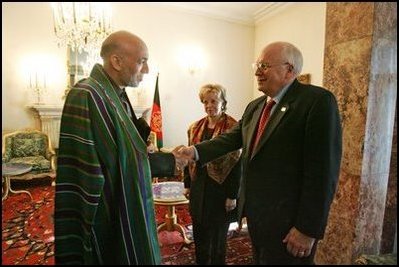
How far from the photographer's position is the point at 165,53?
17.4 feet

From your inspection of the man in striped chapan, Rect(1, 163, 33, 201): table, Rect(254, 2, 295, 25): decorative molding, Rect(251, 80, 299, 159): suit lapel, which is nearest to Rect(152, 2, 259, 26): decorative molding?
Rect(254, 2, 295, 25): decorative molding

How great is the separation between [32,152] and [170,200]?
318 cm

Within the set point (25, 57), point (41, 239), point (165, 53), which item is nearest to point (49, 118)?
point (25, 57)

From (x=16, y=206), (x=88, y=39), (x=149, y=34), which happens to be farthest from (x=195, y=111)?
(x=16, y=206)

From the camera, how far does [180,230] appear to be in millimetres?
2678

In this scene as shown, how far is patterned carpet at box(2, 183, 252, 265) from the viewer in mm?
2174

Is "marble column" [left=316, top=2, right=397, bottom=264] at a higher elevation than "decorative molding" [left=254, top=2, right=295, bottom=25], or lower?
lower

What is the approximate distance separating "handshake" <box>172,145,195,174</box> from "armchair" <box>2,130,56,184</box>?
3534 millimetres

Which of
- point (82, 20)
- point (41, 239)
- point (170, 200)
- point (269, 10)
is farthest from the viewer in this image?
point (269, 10)

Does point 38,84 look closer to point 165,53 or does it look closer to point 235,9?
point 165,53

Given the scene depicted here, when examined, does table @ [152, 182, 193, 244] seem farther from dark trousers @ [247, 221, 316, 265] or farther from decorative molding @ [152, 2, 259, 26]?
decorative molding @ [152, 2, 259, 26]

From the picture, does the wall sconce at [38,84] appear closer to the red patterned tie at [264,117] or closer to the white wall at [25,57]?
the white wall at [25,57]

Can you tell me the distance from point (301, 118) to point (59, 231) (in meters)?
1.10

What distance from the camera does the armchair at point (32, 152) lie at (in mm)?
4109
